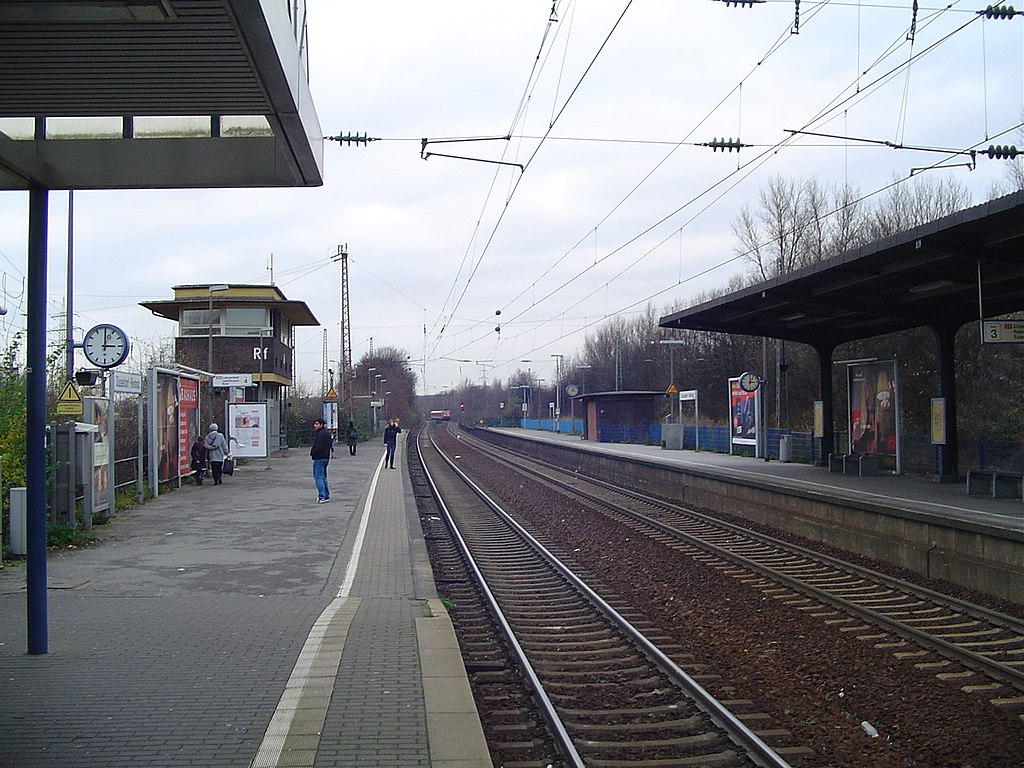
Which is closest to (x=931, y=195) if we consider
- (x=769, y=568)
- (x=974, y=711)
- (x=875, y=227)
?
(x=875, y=227)

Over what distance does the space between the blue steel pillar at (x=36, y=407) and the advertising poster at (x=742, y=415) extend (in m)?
28.0

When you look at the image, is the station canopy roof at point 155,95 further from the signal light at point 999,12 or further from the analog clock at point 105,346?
the signal light at point 999,12

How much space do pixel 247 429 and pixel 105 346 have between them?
49.0 feet

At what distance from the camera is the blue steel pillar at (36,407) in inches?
261

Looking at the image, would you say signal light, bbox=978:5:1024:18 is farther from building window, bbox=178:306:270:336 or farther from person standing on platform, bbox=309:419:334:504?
building window, bbox=178:306:270:336

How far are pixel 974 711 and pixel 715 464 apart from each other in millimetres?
23467

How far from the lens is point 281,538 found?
1443 centimetres

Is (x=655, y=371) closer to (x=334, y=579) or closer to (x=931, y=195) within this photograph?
(x=931, y=195)

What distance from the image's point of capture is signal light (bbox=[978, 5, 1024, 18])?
12026 mm

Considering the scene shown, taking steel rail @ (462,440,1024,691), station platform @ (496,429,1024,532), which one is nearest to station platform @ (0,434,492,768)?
steel rail @ (462,440,1024,691)

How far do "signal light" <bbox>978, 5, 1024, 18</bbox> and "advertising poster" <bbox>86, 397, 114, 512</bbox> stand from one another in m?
13.4

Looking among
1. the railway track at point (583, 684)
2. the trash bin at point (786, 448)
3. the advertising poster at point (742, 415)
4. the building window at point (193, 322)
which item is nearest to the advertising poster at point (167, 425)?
the railway track at point (583, 684)

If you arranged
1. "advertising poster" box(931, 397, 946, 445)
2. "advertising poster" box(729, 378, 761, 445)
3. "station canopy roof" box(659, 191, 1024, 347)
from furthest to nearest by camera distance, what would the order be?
1. "advertising poster" box(729, 378, 761, 445)
2. "advertising poster" box(931, 397, 946, 445)
3. "station canopy roof" box(659, 191, 1024, 347)

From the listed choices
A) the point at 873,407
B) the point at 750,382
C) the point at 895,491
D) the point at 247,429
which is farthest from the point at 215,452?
the point at 750,382
